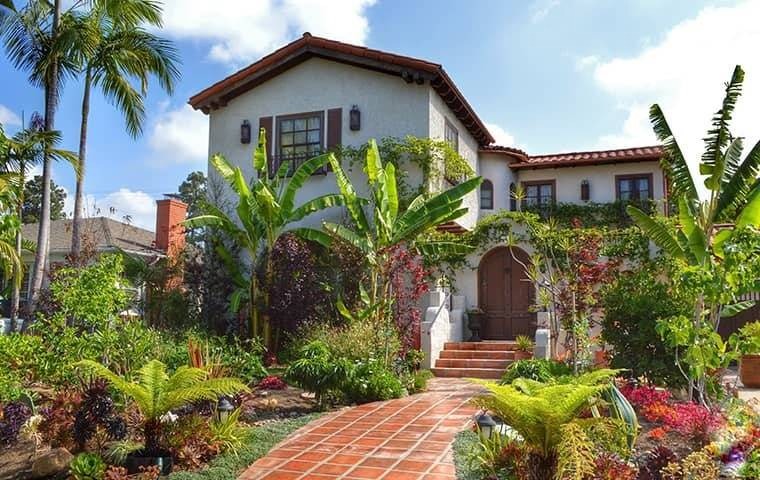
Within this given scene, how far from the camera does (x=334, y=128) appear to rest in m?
16.7

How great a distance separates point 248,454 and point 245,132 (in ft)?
40.6

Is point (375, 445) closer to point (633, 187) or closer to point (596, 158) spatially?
point (596, 158)

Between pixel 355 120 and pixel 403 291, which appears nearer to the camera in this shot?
pixel 403 291

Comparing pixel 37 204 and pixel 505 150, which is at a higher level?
pixel 37 204

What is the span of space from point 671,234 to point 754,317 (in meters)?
7.97

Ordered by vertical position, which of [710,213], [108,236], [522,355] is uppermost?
[108,236]

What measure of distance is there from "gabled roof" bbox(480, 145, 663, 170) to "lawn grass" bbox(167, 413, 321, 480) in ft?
45.9

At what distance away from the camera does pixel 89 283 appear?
820cm

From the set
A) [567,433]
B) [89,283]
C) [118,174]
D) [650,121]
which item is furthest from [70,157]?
[567,433]

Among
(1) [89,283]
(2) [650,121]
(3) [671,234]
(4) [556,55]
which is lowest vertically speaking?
(1) [89,283]

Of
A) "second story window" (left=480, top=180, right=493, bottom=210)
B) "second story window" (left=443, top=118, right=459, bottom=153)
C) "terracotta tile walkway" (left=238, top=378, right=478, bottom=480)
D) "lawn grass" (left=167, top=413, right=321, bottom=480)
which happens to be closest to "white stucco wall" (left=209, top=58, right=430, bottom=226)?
"second story window" (left=443, top=118, right=459, bottom=153)

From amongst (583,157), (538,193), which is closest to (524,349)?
(538,193)

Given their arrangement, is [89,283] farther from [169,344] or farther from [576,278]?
[576,278]

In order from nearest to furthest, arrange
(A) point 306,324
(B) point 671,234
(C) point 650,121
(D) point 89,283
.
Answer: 1. (D) point 89,283
2. (B) point 671,234
3. (C) point 650,121
4. (A) point 306,324
